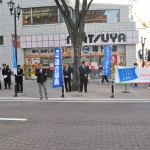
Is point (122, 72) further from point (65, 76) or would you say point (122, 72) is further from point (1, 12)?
point (1, 12)

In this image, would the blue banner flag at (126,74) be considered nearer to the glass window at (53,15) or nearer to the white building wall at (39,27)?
the white building wall at (39,27)

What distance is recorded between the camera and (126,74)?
14938mm

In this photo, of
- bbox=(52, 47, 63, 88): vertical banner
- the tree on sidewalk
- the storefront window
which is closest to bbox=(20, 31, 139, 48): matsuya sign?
the storefront window

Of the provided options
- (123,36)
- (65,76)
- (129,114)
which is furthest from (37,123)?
(123,36)

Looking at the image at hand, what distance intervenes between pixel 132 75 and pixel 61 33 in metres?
10.5

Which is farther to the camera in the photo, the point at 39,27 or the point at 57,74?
the point at 39,27

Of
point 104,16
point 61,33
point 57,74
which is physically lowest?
point 57,74

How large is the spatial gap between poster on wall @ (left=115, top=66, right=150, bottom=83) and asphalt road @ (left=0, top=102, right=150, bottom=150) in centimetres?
323

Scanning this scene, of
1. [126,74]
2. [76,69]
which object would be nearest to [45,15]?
[76,69]

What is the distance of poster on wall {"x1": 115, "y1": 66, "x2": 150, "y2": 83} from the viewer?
14.8 metres

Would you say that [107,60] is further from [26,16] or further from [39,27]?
[26,16]

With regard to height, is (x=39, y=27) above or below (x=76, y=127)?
above

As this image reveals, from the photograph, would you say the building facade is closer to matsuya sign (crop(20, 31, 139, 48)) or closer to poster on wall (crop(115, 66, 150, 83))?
matsuya sign (crop(20, 31, 139, 48))

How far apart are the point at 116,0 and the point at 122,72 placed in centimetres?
1136
